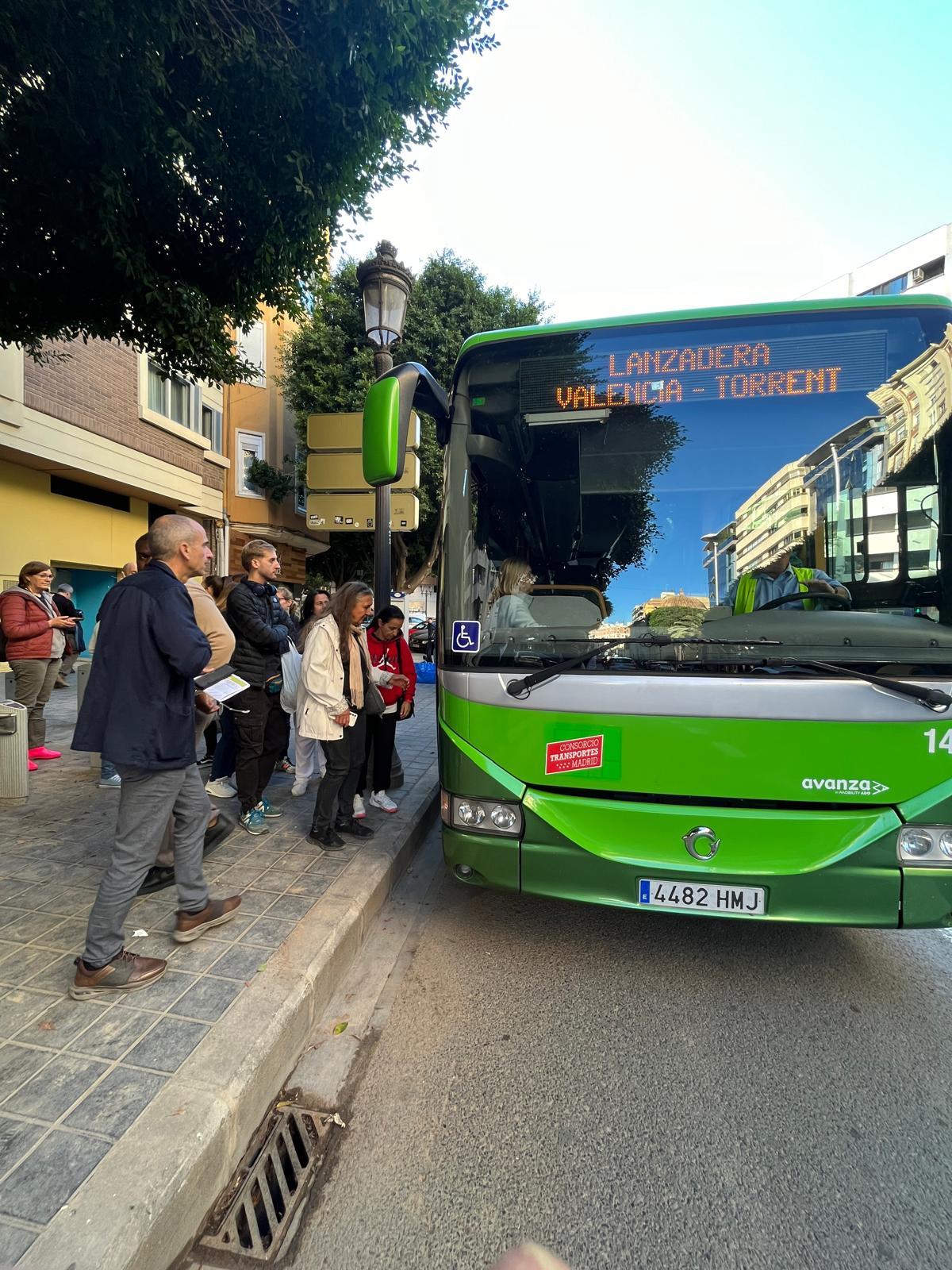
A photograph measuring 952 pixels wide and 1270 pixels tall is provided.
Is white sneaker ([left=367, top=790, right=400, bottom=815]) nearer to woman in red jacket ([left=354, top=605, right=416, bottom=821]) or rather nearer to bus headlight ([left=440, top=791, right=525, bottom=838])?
woman in red jacket ([left=354, top=605, right=416, bottom=821])

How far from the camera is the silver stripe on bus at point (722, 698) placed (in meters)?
2.58

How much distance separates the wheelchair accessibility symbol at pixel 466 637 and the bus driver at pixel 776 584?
3.81 ft

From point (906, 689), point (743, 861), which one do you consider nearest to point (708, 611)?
point (906, 689)

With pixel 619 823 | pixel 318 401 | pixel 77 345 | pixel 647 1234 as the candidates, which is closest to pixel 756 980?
pixel 619 823

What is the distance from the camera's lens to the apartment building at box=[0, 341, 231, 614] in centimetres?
958

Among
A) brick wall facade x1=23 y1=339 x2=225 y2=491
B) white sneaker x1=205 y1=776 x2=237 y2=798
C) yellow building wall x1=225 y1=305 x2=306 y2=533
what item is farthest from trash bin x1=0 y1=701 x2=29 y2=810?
yellow building wall x1=225 y1=305 x2=306 y2=533

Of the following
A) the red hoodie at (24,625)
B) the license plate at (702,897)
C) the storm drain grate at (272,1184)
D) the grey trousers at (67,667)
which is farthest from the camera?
the grey trousers at (67,667)

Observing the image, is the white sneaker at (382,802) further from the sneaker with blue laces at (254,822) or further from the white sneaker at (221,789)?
the white sneaker at (221,789)

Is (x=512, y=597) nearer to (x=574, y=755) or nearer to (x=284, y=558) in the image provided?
(x=574, y=755)

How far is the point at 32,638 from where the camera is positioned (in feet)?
19.4

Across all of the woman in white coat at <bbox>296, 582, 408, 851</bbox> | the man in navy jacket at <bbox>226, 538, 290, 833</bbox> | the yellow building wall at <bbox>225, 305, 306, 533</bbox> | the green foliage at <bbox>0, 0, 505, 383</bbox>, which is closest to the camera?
the green foliage at <bbox>0, 0, 505, 383</bbox>

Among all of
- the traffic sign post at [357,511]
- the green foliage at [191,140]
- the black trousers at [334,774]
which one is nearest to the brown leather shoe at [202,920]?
the black trousers at [334,774]

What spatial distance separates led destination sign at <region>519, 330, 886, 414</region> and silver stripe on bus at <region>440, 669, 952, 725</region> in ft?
4.24

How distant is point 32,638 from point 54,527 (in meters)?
5.93
